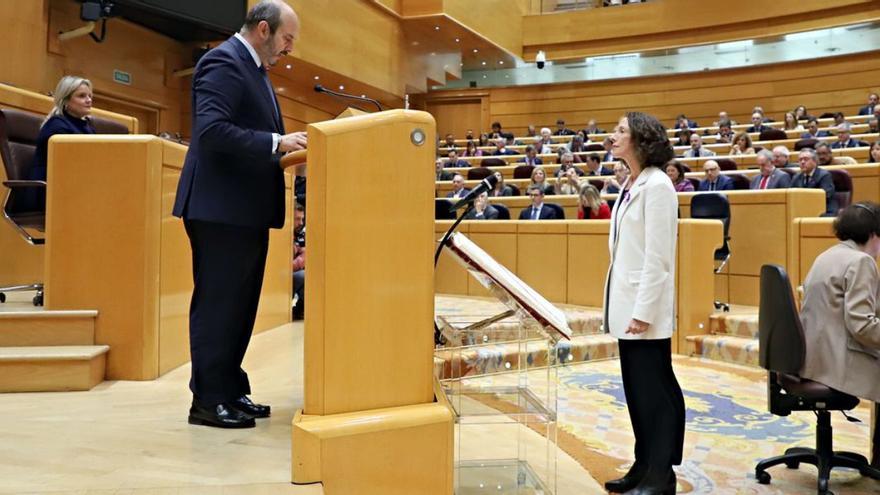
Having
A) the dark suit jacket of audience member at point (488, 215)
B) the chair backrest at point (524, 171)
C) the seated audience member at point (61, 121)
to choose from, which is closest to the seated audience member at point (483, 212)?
the dark suit jacket of audience member at point (488, 215)

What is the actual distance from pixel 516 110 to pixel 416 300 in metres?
13.5

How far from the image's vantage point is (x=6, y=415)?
178 centimetres

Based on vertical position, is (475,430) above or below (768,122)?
below

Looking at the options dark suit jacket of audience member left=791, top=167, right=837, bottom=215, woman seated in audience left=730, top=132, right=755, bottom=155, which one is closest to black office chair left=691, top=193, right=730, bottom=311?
dark suit jacket of audience member left=791, top=167, right=837, bottom=215

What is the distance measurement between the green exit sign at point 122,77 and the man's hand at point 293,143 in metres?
6.81

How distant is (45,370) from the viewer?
2064mm

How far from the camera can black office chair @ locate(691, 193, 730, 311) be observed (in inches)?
193

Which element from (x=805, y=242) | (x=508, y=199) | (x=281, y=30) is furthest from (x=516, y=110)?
(x=281, y=30)

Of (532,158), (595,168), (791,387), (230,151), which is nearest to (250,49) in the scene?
(230,151)

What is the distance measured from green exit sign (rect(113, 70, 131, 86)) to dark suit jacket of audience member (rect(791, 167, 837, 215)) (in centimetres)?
662

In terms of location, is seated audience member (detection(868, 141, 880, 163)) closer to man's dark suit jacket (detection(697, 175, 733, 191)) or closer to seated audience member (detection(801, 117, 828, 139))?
man's dark suit jacket (detection(697, 175, 733, 191))

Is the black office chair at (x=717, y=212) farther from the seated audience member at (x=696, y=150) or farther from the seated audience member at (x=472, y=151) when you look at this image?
the seated audience member at (x=472, y=151)

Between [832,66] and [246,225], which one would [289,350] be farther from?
[832,66]

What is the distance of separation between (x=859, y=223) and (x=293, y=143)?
68.0 inches
